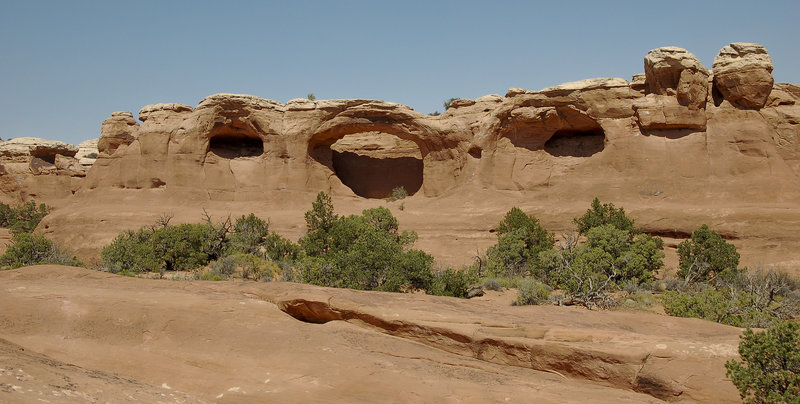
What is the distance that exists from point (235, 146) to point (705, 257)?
20.4 meters

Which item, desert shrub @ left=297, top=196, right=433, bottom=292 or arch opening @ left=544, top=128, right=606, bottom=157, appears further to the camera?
arch opening @ left=544, top=128, right=606, bottom=157

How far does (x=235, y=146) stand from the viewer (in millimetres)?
29828

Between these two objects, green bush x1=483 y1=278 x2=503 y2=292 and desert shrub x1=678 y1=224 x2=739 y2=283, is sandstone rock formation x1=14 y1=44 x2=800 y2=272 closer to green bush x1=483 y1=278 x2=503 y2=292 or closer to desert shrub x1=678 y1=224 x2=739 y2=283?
desert shrub x1=678 y1=224 x2=739 y2=283

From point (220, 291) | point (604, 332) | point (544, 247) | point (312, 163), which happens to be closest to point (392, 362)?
point (604, 332)

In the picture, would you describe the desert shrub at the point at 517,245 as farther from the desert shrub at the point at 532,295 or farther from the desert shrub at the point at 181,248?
the desert shrub at the point at 181,248

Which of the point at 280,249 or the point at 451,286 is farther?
the point at 280,249

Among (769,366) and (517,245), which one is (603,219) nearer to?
(517,245)

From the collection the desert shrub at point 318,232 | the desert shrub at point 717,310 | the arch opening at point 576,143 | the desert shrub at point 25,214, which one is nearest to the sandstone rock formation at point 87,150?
the desert shrub at point 25,214

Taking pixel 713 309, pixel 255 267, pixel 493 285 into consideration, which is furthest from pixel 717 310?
pixel 255 267

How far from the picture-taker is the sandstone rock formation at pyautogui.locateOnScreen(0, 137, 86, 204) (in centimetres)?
3459

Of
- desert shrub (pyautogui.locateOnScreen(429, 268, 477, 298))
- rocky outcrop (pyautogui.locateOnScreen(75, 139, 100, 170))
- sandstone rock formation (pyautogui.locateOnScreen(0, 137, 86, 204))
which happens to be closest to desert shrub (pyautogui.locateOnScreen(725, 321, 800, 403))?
desert shrub (pyautogui.locateOnScreen(429, 268, 477, 298))

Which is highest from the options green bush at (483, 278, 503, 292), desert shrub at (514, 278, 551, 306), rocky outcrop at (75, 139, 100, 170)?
rocky outcrop at (75, 139, 100, 170)

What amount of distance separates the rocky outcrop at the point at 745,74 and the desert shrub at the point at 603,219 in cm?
580

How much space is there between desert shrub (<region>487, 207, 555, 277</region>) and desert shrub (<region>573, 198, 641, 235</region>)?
45.7 inches
